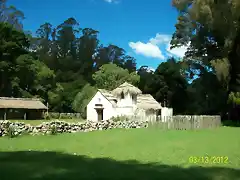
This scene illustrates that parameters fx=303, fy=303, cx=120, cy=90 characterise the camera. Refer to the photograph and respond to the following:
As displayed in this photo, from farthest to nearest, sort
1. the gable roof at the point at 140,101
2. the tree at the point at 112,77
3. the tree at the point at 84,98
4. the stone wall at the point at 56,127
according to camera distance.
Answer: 1. the tree at the point at 112,77
2. the tree at the point at 84,98
3. the gable roof at the point at 140,101
4. the stone wall at the point at 56,127

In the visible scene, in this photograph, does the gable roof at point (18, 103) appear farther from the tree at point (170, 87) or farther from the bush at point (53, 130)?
the bush at point (53, 130)

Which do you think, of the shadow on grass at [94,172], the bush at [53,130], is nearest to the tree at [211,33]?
the bush at [53,130]

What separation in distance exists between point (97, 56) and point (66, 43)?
10454 millimetres

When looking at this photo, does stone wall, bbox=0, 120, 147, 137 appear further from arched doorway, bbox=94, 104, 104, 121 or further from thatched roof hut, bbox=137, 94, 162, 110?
arched doorway, bbox=94, 104, 104, 121

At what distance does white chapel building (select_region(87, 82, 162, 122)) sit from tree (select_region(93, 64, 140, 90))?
10.4 metres

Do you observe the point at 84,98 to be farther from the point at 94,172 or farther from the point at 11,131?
the point at 94,172

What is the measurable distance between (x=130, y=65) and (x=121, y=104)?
180 feet

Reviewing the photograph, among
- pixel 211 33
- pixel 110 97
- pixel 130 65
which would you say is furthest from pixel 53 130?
pixel 130 65

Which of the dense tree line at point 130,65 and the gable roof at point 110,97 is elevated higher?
the dense tree line at point 130,65

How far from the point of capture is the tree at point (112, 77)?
183 feet

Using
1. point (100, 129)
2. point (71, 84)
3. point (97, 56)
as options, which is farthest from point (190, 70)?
point (97, 56)

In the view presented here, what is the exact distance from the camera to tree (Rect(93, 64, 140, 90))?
55844mm

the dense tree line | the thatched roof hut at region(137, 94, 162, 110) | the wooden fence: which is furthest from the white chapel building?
the wooden fence

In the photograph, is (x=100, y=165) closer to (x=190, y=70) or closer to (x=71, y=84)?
(x=190, y=70)
